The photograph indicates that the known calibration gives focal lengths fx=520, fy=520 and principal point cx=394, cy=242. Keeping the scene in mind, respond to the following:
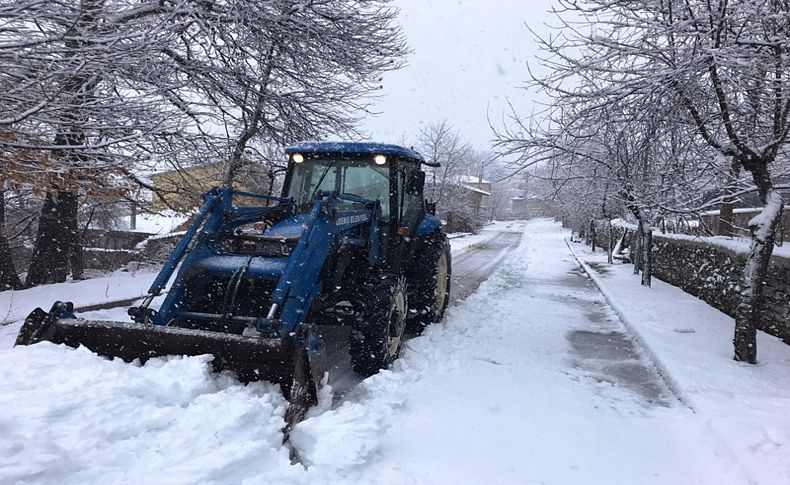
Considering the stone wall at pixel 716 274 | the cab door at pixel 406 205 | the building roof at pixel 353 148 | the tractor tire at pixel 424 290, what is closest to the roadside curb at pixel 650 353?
the stone wall at pixel 716 274

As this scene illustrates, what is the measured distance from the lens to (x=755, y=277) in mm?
5371

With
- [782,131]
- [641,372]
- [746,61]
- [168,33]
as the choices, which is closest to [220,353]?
[641,372]

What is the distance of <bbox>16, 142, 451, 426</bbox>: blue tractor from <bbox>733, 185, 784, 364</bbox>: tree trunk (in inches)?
134

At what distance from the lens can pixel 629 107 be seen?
5.96 metres

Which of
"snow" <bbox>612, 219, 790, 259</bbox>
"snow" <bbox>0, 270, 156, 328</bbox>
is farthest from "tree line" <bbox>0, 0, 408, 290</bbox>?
"snow" <bbox>612, 219, 790, 259</bbox>

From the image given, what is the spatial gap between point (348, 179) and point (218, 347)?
9.75ft

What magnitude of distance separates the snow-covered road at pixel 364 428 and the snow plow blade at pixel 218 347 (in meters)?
0.11

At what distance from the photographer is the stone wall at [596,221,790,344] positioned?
6594mm

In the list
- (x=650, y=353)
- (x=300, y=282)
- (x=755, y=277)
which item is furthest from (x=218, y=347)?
(x=755, y=277)

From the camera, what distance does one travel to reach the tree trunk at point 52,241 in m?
10.1

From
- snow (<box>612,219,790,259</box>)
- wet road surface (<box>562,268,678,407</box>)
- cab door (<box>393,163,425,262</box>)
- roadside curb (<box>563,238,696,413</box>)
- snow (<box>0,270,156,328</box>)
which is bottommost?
wet road surface (<box>562,268,678,407</box>)

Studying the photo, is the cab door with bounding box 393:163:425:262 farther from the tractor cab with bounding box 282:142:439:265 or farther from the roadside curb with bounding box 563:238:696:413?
the roadside curb with bounding box 563:238:696:413

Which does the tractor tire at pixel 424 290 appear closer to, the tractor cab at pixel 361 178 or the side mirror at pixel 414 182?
the tractor cab at pixel 361 178

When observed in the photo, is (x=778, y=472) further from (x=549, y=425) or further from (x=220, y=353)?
(x=220, y=353)
